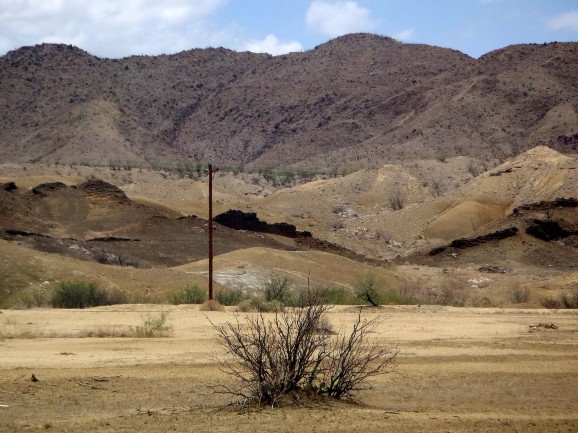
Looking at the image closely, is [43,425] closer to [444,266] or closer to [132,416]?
[132,416]

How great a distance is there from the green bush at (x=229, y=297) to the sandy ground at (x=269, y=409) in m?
10.2

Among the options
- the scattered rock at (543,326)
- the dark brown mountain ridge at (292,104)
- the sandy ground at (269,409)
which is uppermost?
the dark brown mountain ridge at (292,104)

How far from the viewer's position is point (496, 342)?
68.3 ft

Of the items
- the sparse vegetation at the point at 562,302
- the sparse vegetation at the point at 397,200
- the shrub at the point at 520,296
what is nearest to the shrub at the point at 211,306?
the sparse vegetation at the point at 562,302

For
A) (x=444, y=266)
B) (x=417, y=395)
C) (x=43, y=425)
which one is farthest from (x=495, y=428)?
(x=444, y=266)

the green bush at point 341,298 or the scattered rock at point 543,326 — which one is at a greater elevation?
the green bush at point 341,298

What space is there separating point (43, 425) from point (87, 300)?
23.3 meters

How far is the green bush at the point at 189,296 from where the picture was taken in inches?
1377

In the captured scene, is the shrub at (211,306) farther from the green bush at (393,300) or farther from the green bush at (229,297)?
the green bush at (393,300)

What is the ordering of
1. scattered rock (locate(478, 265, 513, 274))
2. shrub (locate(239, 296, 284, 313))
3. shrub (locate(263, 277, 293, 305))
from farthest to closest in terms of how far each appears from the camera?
scattered rock (locate(478, 265, 513, 274)) < shrub (locate(263, 277, 293, 305)) < shrub (locate(239, 296, 284, 313))

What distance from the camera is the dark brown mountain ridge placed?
5054 inches

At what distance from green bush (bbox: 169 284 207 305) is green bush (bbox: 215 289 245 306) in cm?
65

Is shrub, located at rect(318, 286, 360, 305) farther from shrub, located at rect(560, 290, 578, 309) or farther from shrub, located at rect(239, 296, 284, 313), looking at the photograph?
shrub, located at rect(560, 290, 578, 309)

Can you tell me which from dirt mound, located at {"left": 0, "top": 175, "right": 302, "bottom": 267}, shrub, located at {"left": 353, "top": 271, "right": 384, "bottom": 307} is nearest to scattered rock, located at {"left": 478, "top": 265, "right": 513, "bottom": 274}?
dirt mound, located at {"left": 0, "top": 175, "right": 302, "bottom": 267}
